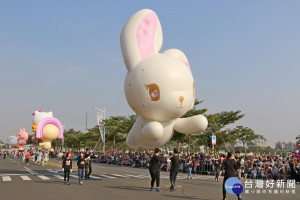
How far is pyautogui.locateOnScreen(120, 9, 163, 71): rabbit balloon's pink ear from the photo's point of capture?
1647cm

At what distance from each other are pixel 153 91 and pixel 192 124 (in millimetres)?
2652

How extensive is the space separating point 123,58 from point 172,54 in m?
2.45

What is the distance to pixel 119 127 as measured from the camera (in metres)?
59.3

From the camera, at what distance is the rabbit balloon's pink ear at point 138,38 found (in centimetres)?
1647

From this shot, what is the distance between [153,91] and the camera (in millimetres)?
15180

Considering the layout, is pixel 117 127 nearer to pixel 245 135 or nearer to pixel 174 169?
pixel 245 135

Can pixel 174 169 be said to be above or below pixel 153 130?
below

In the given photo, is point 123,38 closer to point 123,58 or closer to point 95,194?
point 123,58

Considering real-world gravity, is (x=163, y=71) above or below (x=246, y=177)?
above

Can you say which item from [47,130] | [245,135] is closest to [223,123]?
[245,135]

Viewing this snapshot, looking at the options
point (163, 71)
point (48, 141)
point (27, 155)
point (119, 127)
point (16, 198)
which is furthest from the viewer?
point (119, 127)

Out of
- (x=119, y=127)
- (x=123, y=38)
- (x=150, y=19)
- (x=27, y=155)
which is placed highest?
(x=150, y=19)

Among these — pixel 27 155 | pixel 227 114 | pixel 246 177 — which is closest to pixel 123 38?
pixel 246 177

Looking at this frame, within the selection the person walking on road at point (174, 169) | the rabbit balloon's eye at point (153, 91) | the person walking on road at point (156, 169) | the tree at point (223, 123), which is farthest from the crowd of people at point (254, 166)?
the tree at point (223, 123)
